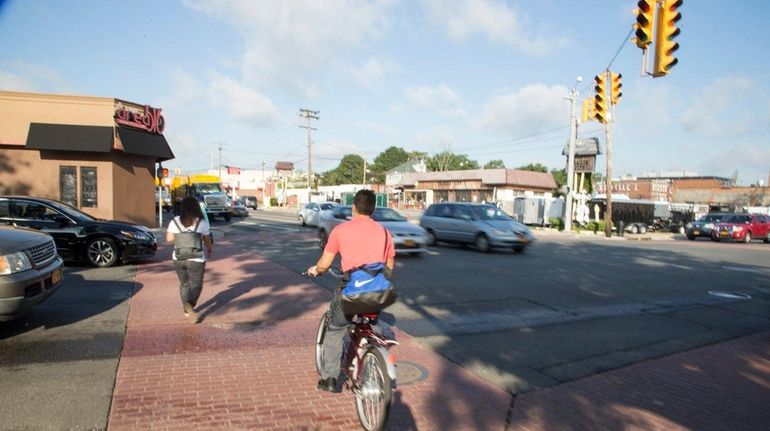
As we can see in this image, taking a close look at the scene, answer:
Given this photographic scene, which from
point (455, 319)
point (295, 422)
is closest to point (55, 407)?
point (295, 422)

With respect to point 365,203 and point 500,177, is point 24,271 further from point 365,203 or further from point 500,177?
point 500,177

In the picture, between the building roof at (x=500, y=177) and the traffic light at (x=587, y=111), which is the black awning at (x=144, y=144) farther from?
the building roof at (x=500, y=177)

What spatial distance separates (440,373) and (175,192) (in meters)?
36.1

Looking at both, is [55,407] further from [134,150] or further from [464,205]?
[134,150]

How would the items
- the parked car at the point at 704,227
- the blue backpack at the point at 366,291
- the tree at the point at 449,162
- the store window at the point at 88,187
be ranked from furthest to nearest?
the tree at the point at 449,162, the parked car at the point at 704,227, the store window at the point at 88,187, the blue backpack at the point at 366,291

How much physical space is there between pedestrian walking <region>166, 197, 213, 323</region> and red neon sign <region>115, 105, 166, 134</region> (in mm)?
14383

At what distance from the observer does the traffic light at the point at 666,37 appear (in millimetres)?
8133

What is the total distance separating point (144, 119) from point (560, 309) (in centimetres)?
1774

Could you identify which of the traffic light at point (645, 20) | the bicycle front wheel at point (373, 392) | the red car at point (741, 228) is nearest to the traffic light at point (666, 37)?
the traffic light at point (645, 20)

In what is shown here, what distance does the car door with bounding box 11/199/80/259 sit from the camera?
1038 cm

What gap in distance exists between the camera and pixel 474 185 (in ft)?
175

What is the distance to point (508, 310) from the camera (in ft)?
26.4

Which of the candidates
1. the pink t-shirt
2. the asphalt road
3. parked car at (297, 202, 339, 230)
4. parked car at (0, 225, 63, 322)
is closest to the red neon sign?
the asphalt road

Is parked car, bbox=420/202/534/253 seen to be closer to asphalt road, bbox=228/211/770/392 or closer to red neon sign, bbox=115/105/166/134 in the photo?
asphalt road, bbox=228/211/770/392
